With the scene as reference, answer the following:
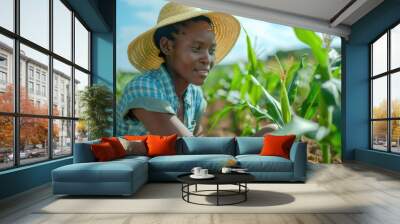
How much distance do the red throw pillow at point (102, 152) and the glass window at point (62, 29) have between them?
5.95ft

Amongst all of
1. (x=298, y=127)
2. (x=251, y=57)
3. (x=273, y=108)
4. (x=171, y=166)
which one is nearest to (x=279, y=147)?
(x=171, y=166)

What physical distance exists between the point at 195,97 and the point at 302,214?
4430mm

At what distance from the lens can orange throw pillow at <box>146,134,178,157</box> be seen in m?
5.76

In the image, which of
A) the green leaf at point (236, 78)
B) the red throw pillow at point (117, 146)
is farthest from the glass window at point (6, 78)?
the green leaf at point (236, 78)

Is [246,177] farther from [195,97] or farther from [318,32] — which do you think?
[318,32]

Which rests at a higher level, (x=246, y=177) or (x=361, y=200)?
(x=246, y=177)

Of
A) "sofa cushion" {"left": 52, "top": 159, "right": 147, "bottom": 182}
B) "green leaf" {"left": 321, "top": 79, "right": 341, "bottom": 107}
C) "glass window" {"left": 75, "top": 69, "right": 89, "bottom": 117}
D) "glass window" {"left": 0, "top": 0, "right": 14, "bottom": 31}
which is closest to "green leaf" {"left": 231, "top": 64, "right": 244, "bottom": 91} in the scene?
"green leaf" {"left": 321, "top": 79, "right": 341, "bottom": 107}

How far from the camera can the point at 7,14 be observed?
14.3 feet

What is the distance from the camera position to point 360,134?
26.9ft

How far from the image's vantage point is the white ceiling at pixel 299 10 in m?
6.71

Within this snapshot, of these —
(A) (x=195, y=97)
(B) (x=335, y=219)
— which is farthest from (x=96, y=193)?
(A) (x=195, y=97)

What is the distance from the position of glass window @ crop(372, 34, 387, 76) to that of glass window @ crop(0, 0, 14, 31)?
6.50 m

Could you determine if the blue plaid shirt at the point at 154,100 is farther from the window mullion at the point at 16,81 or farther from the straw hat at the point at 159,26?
the window mullion at the point at 16,81

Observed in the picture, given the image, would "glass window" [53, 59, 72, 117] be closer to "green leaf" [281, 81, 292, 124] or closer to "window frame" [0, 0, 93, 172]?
"window frame" [0, 0, 93, 172]
